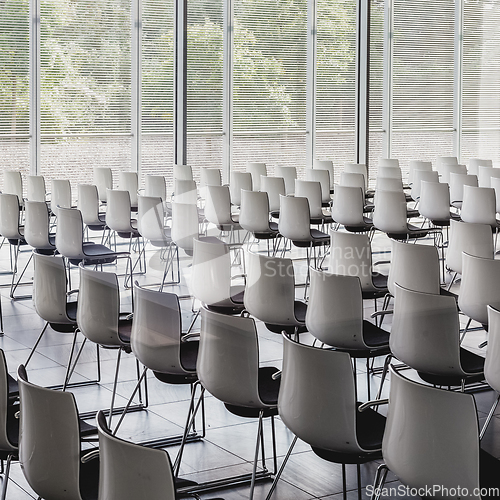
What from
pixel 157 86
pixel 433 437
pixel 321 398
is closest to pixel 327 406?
pixel 321 398

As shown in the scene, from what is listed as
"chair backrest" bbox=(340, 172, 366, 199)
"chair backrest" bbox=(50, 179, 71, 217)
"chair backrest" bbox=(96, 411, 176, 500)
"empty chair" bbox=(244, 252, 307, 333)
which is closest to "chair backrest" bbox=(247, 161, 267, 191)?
"chair backrest" bbox=(340, 172, 366, 199)

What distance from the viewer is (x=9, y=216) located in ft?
27.2

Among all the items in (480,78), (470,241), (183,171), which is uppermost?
(480,78)

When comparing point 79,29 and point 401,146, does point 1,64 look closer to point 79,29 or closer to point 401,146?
point 79,29

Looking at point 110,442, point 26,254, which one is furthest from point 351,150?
point 110,442

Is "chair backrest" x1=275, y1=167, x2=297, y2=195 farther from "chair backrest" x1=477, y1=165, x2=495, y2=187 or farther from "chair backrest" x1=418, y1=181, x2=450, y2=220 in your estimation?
"chair backrest" x1=477, y1=165, x2=495, y2=187

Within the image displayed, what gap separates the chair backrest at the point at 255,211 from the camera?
8.98 metres

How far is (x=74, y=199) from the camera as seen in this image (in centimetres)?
1197

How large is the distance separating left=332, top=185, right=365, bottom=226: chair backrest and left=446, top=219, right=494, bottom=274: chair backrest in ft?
8.27

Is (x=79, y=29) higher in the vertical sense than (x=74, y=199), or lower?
higher

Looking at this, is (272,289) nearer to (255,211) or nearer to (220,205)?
(255,211)

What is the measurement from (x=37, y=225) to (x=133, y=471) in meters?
5.98

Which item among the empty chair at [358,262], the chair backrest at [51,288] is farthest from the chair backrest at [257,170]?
the chair backrest at [51,288]

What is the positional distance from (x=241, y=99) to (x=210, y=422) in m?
8.59
